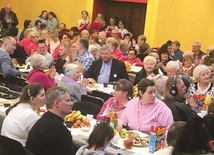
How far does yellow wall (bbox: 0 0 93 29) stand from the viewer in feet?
55.3

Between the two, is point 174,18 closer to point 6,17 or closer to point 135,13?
point 135,13

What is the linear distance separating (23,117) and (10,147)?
0.60 m

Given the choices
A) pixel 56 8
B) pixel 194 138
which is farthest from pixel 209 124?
pixel 56 8

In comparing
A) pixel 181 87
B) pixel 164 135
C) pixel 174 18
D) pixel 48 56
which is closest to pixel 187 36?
pixel 174 18

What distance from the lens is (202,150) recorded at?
3.24 meters

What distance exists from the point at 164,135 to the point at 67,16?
12871 mm

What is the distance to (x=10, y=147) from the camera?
428 centimetres

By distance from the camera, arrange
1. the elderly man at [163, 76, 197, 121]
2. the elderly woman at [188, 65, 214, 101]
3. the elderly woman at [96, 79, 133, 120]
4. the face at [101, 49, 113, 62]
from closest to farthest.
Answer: the elderly man at [163, 76, 197, 121] → the elderly woman at [96, 79, 133, 120] → the elderly woman at [188, 65, 214, 101] → the face at [101, 49, 113, 62]

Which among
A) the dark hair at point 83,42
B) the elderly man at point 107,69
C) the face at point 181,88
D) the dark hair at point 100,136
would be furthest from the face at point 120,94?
the dark hair at point 83,42

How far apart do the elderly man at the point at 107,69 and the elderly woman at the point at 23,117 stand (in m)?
3.53

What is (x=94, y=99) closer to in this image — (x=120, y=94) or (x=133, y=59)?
(x=120, y=94)

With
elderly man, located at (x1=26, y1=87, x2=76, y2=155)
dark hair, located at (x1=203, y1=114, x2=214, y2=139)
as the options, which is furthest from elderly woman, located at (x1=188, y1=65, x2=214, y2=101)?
dark hair, located at (x1=203, y1=114, x2=214, y2=139)

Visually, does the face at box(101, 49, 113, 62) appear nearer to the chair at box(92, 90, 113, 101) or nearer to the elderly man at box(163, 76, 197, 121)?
the chair at box(92, 90, 113, 101)

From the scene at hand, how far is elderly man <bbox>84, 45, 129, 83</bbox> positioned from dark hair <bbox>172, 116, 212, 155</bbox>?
517 centimetres
